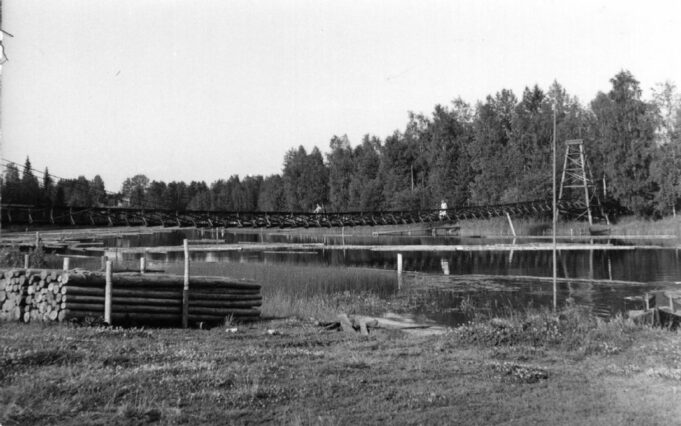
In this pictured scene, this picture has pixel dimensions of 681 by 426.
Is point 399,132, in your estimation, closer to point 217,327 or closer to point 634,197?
point 634,197

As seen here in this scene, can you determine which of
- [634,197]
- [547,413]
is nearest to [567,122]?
[634,197]

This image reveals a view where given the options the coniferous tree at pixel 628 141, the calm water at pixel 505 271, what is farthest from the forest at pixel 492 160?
the calm water at pixel 505 271

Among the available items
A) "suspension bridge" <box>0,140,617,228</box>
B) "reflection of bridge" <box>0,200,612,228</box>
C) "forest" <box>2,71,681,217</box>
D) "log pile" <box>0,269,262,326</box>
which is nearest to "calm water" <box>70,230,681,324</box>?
"reflection of bridge" <box>0,200,612,228</box>

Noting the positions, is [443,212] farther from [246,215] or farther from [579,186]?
[246,215]

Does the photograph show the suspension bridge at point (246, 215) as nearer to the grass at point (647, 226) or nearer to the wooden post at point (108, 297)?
the grass at point (647, 226)

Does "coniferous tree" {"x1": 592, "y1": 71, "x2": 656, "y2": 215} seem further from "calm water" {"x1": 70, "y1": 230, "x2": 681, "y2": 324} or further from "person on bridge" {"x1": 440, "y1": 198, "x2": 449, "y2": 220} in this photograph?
"calm water" {"x1": 70, "y1": 230, "x2": 681, "y2": 324}

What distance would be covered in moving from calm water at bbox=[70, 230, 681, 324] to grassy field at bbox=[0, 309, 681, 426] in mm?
7957

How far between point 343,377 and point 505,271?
28362 millimetres

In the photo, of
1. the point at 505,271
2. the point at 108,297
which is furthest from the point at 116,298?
the point at 505,271

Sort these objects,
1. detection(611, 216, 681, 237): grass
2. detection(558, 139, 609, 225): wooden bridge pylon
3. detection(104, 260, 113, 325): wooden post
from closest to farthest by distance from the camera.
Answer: detection(104, 260, 113, 325): wooden post < detection(611, 216, 681, 237): grass < detection(558, 139, 609, 225): wooden bridge pylon

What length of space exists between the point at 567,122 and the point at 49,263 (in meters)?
68.5

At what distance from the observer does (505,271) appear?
118ft

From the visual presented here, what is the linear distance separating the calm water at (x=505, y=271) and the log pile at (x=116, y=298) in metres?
7.85

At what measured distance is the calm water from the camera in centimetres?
2395
